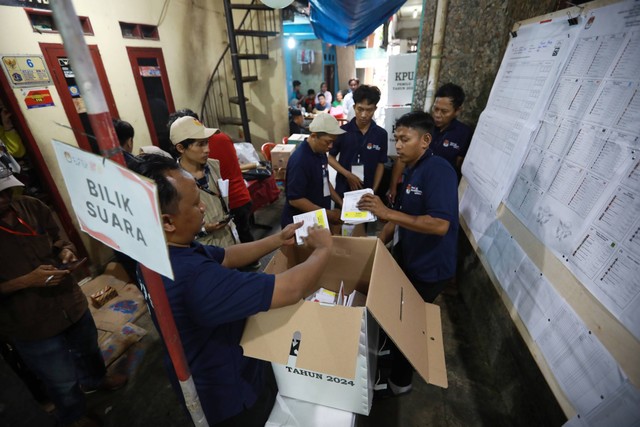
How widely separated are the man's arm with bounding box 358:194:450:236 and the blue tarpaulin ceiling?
3.80m

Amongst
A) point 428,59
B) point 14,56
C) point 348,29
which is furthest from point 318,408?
point 348,29

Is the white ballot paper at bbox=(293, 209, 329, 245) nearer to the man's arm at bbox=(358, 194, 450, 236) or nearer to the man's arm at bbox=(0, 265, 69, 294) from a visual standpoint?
the man's arm at bbox=(358, 194, 450, 236)

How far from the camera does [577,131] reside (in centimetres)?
135

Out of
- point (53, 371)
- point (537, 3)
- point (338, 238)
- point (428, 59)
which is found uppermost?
point (537, 3)

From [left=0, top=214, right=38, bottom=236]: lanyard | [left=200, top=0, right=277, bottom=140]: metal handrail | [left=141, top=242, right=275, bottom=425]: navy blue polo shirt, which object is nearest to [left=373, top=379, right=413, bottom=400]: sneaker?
[left=141, top=242, right=275, bottom=425]: navy blue polo shirt

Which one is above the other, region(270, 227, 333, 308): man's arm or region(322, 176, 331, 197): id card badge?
region(270, 227, 333, 308): man's arm

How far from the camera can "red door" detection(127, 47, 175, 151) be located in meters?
3.89

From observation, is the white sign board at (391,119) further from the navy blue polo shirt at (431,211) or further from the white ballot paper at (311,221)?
the white ballot paper at (311,221)

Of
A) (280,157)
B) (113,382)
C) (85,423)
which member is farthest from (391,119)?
(85,423)

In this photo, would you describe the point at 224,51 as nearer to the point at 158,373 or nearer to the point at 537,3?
the point at 537,3

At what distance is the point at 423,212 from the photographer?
5.69 ft

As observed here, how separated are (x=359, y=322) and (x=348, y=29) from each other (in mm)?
6493

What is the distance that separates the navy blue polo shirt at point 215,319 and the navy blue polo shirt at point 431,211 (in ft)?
3.51

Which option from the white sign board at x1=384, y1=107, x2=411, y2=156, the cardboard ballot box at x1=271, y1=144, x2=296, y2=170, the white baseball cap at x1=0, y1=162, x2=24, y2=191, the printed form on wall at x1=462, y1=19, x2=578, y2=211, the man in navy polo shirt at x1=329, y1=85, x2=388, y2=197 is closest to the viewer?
the white baseball cap at x1=0, y1=162, x2=24, y2=191
